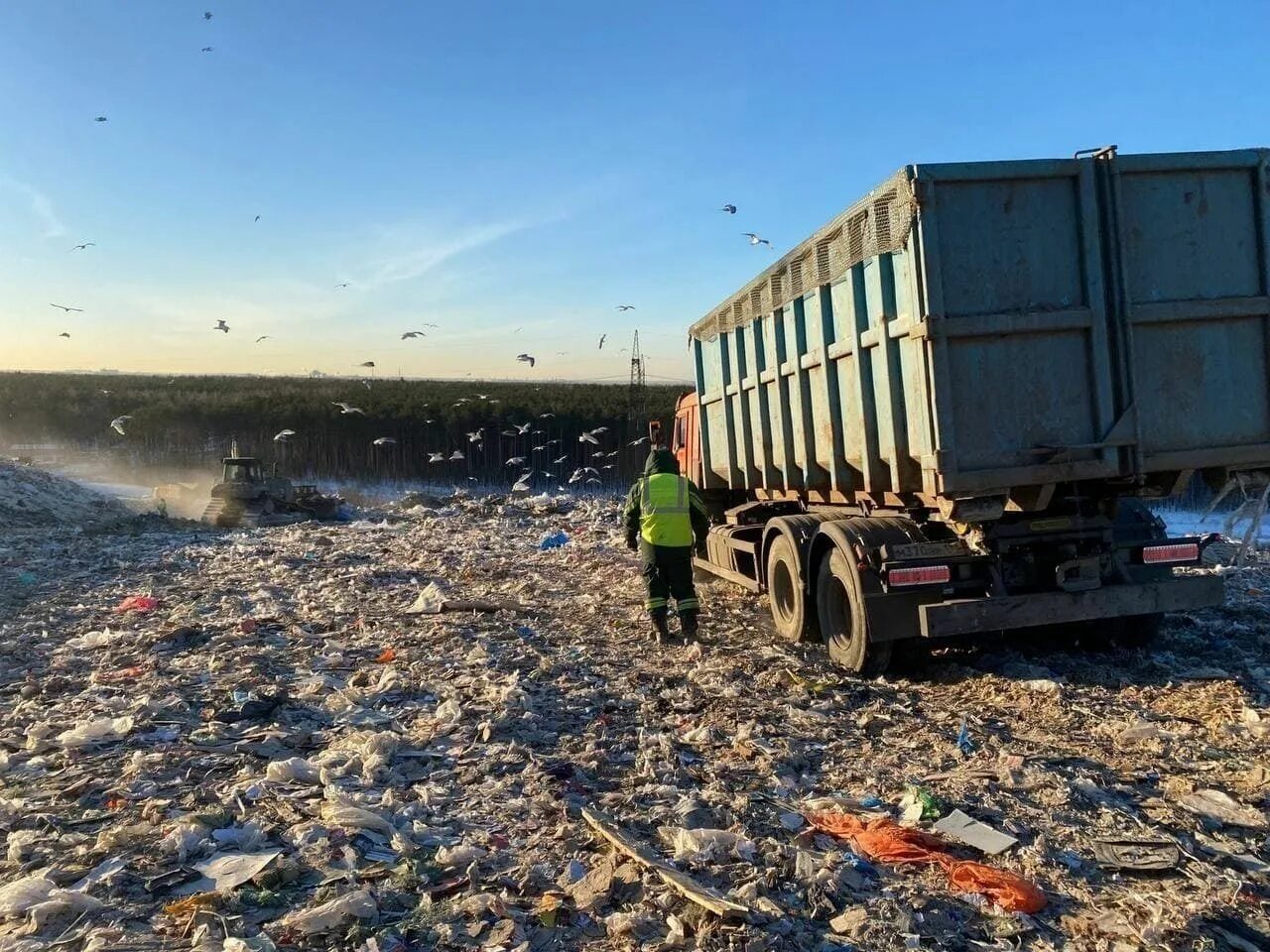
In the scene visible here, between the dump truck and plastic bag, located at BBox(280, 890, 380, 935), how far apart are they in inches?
135

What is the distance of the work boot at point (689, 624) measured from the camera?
7277 mm

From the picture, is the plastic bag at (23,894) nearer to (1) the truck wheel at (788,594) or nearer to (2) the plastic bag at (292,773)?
(2) the plastic bag at (292,773)

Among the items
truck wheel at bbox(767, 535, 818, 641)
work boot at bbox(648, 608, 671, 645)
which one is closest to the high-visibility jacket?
work boot at bbox(648, 608, 671, 645)

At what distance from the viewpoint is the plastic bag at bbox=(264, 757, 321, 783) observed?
13.6ft

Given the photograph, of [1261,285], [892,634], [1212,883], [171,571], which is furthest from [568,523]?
[1212,883]

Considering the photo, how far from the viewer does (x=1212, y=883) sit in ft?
10.1

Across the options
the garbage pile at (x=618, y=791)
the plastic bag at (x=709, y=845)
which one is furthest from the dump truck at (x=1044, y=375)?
the plastic bag at (x=709, y=845)

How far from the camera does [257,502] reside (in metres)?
21.5

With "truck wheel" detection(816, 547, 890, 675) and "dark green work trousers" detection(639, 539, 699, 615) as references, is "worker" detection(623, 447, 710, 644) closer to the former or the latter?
"dark green work trousers" detection(639, 539, 699, 615)

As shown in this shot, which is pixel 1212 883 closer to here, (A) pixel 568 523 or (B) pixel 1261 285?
(B) pixel 1261 285

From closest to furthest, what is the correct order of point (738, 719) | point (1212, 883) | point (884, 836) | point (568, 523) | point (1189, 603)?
point (1212, 883), point (884, 836), point (738, 719), point (1189, 603), point (568, 523)

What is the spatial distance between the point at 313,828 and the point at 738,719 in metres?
2.34

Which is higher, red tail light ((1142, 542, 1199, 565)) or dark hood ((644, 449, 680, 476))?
dark hood ((644, 449, 680, 476))

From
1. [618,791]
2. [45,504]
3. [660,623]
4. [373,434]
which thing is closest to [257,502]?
[45,504]
